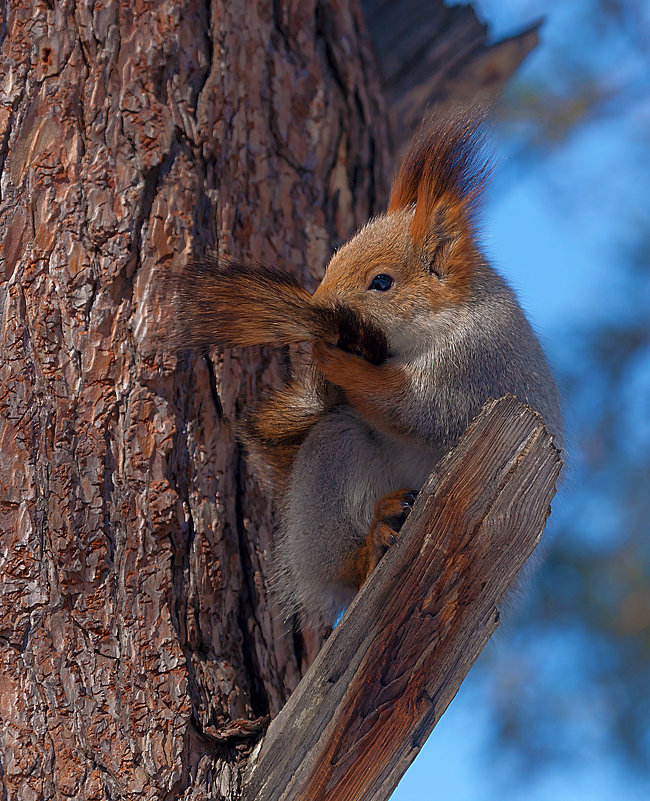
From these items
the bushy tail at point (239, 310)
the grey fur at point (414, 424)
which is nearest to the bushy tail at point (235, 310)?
the bushy tail at point (239, 310)

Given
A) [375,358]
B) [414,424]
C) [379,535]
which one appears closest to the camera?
[379,535]

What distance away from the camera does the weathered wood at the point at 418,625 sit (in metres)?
1.37

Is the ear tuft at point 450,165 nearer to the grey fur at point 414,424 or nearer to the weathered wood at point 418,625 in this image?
the grey fur at point 414,424

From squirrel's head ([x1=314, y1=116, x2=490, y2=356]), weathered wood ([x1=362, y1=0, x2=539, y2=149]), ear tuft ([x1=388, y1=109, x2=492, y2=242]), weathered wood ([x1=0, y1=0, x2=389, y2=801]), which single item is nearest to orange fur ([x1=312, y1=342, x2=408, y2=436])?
squirrel's head ([x1=314, y1=116, x2=490, y2=356])

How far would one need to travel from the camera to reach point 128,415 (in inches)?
74.9

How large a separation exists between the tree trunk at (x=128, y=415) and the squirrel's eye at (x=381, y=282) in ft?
1.35

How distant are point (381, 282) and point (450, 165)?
288mm

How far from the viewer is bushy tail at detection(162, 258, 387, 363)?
166cm

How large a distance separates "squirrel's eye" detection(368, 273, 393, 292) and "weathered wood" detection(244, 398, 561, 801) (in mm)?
571

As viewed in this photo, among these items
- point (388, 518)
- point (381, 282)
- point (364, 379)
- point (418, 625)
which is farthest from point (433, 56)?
point (418, 625)

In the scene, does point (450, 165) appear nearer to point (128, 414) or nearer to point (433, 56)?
point (128, 414)

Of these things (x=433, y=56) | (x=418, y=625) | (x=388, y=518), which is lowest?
(x=418, y=625)

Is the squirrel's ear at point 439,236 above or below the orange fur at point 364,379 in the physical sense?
above

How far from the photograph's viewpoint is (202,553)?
191 cm
